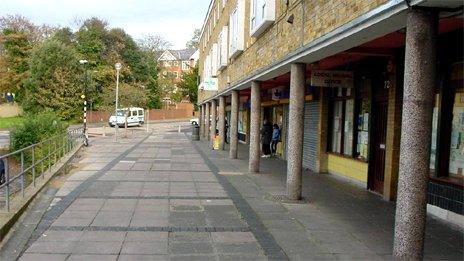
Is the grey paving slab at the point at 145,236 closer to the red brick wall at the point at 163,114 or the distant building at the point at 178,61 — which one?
the red brick wall at the point at 163,114

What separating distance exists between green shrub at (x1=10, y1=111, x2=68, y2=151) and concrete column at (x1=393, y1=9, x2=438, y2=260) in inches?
657

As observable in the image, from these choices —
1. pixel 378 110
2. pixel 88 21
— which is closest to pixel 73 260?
pixel 378 110

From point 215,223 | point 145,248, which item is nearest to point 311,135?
point 215,223

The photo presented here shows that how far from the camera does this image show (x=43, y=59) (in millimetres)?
52844

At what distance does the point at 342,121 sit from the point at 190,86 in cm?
6217

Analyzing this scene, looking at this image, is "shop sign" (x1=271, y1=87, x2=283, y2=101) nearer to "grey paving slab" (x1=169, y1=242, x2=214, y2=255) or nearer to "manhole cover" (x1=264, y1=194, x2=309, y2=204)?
"manhole cover" (x1=264, y1=194, x2=309, y2=204)

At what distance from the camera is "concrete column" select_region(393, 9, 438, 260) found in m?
4.71

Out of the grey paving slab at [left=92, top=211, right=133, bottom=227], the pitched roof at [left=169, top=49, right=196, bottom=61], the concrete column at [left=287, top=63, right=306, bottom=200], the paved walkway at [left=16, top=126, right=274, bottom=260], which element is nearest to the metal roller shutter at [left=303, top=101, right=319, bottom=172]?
the paved walkway at [left=16, top=126, right=274, bottom=260]

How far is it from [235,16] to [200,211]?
34.1ft

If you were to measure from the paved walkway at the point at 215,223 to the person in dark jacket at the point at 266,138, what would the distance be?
6529 millimetres

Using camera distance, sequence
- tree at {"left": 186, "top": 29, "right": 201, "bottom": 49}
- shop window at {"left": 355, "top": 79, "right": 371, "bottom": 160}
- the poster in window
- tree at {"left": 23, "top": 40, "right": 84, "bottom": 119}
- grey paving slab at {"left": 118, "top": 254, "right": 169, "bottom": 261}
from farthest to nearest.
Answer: tree at {"left": 186, "top": 29, "right": 201, "bottom": 49}, tree at {"left": 23, "top": 40, "right": 84, "bottom": 119}, the poster in window, shop window at {"left": 355, "top": 79, "right": 371, "bottom": 160}, grey paving slab at {"left": 118, "top": 254, "right": 169, "bottom": 261}

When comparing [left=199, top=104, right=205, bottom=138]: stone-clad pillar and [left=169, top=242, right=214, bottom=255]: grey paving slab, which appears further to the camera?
[left=199, top=104, right=205, bottom=138]: stone-clad pillar

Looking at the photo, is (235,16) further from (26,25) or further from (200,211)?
(26,25)

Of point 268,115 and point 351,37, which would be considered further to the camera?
point 268,115
